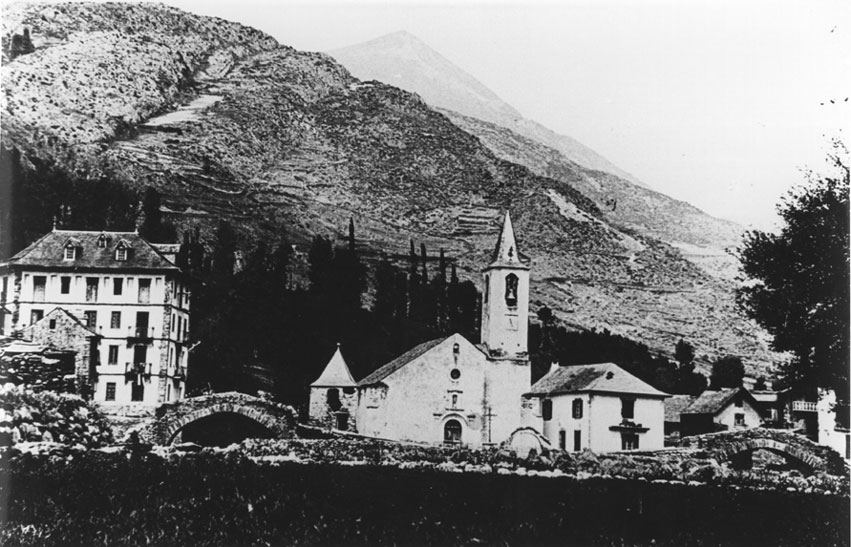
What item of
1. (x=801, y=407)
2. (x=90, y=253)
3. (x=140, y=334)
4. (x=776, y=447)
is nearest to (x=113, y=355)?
(x=140, y=334)

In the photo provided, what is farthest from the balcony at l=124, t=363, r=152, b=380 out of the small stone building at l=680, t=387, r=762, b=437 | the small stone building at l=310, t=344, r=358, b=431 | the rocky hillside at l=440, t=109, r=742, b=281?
the small stone building at l=680, t=387, r=762, b=437

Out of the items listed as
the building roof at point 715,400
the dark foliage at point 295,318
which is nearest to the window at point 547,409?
the dark foliage at point 295,318

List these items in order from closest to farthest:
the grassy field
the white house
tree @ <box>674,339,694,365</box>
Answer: the grassy field
the white house
tree @ <box>674,339,694,365</box>

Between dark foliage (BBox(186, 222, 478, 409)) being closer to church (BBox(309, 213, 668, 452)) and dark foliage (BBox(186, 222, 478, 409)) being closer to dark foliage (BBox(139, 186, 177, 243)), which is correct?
dark foliage (BBox(139, 186, 177, 243))

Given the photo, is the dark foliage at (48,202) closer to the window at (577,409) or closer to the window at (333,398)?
the window at (333,398)

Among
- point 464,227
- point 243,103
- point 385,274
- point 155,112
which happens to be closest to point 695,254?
point 464,227
